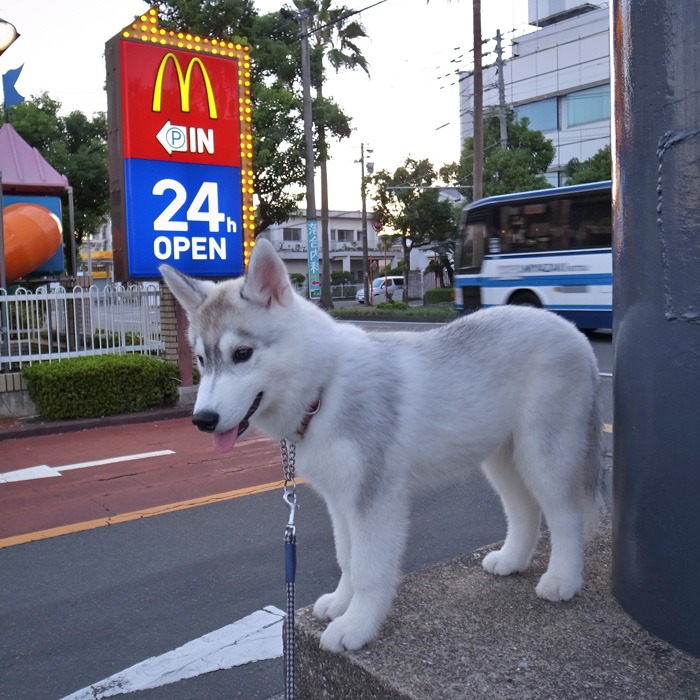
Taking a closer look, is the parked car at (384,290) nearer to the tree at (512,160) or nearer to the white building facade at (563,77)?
the tree at (512,160)

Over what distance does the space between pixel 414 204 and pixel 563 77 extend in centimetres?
1118

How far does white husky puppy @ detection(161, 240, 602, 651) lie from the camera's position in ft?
7.77

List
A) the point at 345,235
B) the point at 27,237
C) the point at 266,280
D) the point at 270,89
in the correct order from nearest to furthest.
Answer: the point at 266,280
the point at 27,237
the point at 270,89
the point at 345,235

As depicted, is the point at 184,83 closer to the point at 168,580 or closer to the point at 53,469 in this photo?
the point at 53,469

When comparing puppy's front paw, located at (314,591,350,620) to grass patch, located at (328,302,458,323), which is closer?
puppy's front paw, located at (314,591,350,620)

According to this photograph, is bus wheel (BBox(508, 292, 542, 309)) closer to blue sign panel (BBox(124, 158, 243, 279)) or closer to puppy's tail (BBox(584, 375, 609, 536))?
blue sign panel (BBox(124, 158, 243, 279))

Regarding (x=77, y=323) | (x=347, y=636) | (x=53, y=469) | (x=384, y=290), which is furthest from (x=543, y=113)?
(x=347, y=636)

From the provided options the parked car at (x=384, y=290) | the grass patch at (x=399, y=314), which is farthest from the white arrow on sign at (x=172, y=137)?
the parked car at (x=384, y=290)

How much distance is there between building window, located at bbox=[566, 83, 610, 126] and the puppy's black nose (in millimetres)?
40393

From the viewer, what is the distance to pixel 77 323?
11.0m

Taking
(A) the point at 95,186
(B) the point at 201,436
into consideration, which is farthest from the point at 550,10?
(B) the point at 201,436

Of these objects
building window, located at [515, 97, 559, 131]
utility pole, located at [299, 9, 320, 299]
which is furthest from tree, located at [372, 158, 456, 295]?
utility pole, located at [299, 9, 320, 299]

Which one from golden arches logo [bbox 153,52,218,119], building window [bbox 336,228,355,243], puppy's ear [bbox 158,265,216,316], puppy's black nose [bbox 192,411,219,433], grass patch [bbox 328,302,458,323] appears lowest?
grass patch [bbox 328,302,458,323]

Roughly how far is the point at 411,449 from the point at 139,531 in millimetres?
3371
